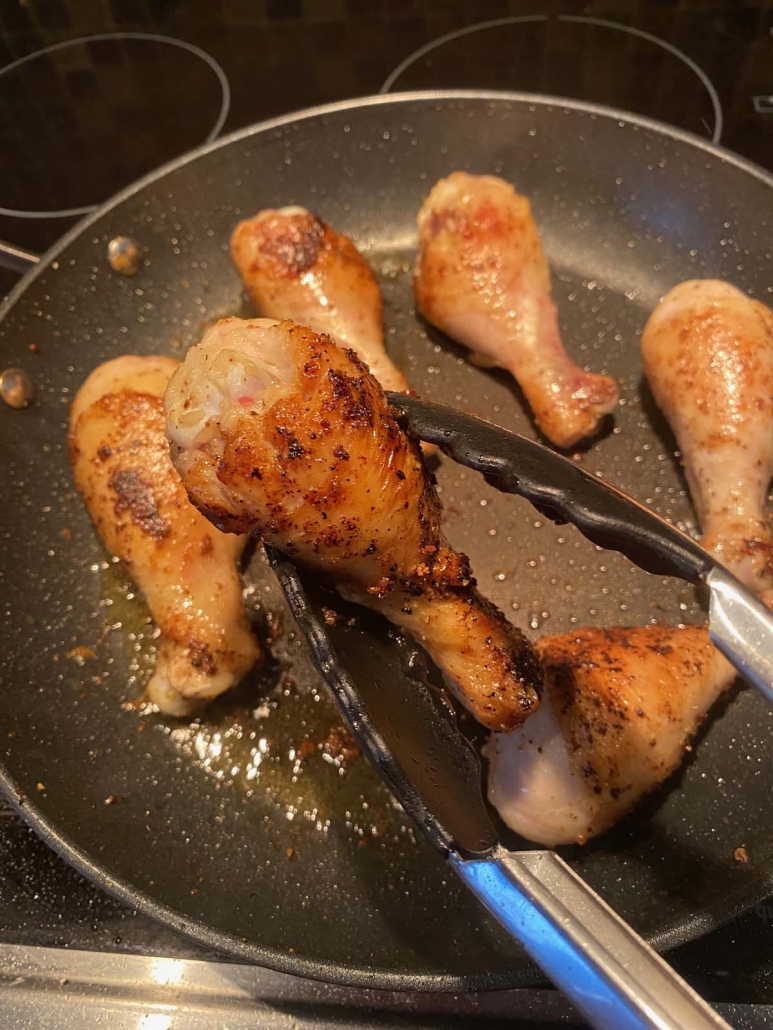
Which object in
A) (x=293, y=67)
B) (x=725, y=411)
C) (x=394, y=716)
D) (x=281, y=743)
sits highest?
(x=293, y=67)

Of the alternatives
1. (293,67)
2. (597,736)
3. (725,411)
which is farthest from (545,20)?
(597,736)

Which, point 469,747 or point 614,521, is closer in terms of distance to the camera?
point 614,521

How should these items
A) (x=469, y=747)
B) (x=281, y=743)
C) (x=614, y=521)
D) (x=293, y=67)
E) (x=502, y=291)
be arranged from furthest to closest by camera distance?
(x=293, y=67) < (x=502, y=291) < (x=281, y=743) < (x=469, y=747) < (x=614, y=521)

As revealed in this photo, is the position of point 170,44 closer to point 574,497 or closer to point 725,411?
point 725,411

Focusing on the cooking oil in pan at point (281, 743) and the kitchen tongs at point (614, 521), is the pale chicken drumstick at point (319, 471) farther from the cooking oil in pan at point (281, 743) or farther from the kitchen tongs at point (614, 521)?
the cooking oil in pan at point (281, 743)

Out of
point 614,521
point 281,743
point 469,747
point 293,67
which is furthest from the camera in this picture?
point 293,67

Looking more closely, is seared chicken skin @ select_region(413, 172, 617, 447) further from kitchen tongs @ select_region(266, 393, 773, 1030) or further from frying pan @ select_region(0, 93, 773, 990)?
kitchen tongs @ select_region(266, 393, 773, 1030)

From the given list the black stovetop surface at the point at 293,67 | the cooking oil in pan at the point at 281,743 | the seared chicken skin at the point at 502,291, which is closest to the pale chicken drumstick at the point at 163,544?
the cooking oil in pan at the point at 281,743

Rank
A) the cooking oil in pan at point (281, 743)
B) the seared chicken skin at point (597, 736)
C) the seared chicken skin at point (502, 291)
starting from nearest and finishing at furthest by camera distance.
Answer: the seared chicken skin at point (597, 736)
the cooking oil in pan at point (281, 743)
the seared chicken skin at point (502, 291)
